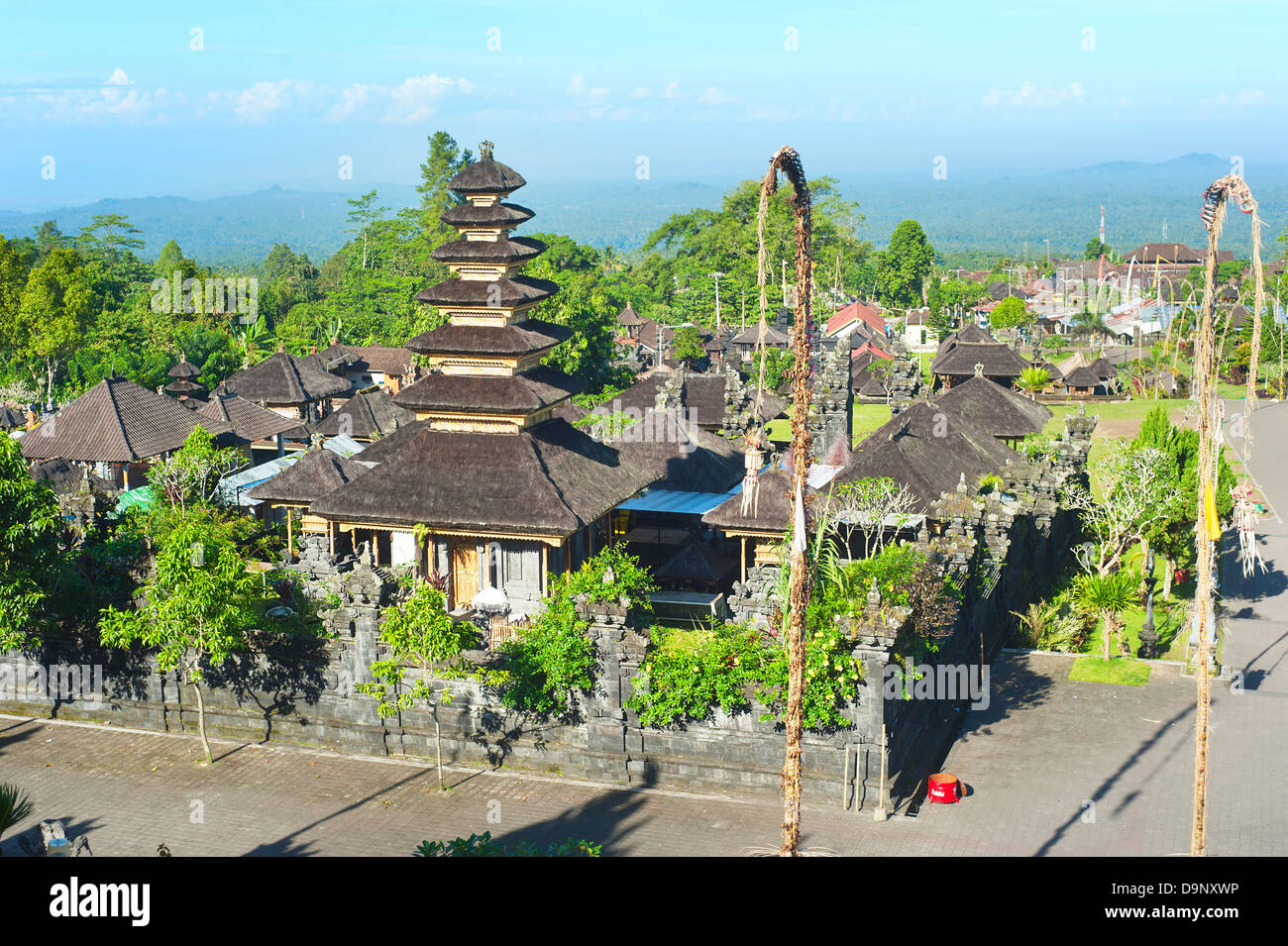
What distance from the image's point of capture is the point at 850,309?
10125 centimetres

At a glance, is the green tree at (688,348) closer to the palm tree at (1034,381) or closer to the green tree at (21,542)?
the palm tree at (1034,381)

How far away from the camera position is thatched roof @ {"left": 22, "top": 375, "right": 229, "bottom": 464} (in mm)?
39875

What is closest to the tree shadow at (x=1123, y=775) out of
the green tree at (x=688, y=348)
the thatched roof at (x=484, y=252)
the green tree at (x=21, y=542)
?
the thatched roof at (x=484, y=252)

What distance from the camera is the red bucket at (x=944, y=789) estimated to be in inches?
816

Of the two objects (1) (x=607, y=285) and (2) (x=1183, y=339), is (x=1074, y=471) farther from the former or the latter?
(1) (x=607, y=285)

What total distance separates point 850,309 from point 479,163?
7436 cm

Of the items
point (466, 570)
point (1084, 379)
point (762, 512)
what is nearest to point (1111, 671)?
point (762, 512)

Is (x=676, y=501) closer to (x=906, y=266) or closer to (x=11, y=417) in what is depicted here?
(x=11, y=417)

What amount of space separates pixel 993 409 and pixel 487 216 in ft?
66.8

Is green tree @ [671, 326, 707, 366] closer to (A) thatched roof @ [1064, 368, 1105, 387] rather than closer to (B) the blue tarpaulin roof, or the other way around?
(A) thatched roof @ [1064, 368, 1105, 387]

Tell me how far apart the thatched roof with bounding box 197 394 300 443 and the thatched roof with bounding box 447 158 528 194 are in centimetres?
2039

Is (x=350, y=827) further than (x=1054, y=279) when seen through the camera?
No

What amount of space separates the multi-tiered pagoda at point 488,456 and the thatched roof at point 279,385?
23972 mm
